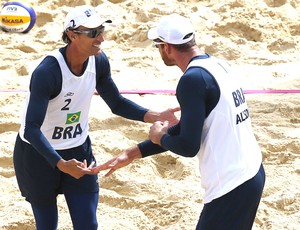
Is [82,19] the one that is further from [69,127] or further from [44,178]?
[44,178]

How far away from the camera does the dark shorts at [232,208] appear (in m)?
3.25

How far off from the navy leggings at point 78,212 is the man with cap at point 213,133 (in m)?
0.71

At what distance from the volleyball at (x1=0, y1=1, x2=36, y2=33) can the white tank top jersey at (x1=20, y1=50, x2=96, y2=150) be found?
14.3ft

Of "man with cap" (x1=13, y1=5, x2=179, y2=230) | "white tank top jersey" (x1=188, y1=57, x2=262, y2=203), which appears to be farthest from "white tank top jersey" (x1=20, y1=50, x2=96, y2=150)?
"white tank top jersey" (x1=188, y1=57, x2=262, y2=203)

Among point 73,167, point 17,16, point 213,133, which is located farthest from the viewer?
point 17,16

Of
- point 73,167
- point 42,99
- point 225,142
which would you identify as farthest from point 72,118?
point 225,142

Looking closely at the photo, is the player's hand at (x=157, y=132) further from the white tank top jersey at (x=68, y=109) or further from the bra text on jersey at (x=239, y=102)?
the white tank top jersey at (x=68, y=109)

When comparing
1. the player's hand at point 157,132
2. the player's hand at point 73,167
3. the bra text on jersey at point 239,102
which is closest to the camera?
the bra text on jersey at point 239,102

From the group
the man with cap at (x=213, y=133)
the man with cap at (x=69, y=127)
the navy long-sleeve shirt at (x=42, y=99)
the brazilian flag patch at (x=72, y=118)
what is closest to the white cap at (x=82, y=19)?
the man with cap at (x=69, y=127)

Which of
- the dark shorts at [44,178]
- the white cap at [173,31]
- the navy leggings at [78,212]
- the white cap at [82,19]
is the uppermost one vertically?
the white cap at [173,31]

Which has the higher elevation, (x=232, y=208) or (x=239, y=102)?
(x=239, y=102)

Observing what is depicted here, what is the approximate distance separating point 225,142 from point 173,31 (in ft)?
1.76

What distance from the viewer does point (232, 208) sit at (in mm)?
3258

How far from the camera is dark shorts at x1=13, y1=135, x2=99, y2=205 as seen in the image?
153 inches
